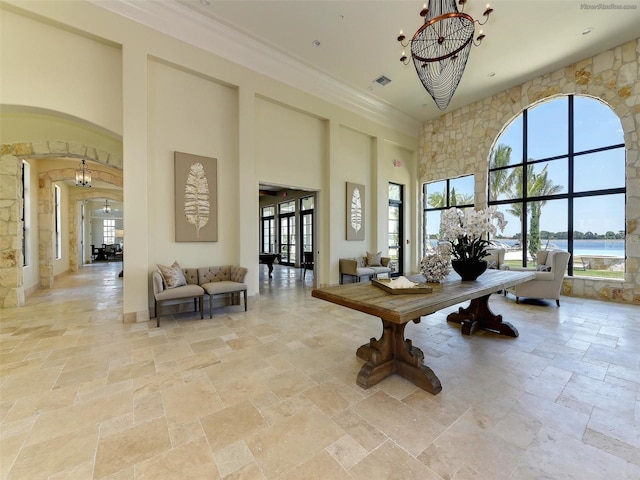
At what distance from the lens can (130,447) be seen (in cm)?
151

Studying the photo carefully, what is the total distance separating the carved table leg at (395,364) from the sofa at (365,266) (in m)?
3.60

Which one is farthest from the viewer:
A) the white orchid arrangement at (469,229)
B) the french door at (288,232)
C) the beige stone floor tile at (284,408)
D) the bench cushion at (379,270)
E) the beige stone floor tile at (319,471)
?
the french door at (288,232)

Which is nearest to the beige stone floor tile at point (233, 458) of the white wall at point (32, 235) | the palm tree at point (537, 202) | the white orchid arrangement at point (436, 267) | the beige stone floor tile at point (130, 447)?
the beige stone floor tile at point (130, 447)

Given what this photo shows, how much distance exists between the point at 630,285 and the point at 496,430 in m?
5.61

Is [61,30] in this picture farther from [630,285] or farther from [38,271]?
[630,285]

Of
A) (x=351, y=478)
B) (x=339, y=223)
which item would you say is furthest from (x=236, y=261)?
(x=351, y=478)

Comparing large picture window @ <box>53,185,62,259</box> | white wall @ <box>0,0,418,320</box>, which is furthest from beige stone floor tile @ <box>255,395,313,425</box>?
large picture window @ <box>53,185,62,259</box>

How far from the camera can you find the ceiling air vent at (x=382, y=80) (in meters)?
5.79

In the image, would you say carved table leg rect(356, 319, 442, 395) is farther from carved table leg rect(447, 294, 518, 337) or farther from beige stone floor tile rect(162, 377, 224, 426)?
carved table leg rect(447, 294, 518, 337)

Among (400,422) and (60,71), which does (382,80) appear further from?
(400,422)

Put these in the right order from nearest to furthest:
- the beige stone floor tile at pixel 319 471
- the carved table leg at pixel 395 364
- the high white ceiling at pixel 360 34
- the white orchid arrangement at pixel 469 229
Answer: the beige stone floor tile at pixel 319 471 < the carved table leg at pixel 395 364 < the white orchid arrangement at pixel 469 229 < the high white ceiling at pixel 360 34

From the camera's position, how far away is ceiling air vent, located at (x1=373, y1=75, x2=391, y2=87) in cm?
579

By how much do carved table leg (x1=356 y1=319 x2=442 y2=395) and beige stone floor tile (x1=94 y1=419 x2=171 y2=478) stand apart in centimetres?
143

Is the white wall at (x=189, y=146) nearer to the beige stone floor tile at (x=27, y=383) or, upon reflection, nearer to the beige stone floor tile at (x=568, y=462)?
the beige stone floor tile at (x=27, y=383)
